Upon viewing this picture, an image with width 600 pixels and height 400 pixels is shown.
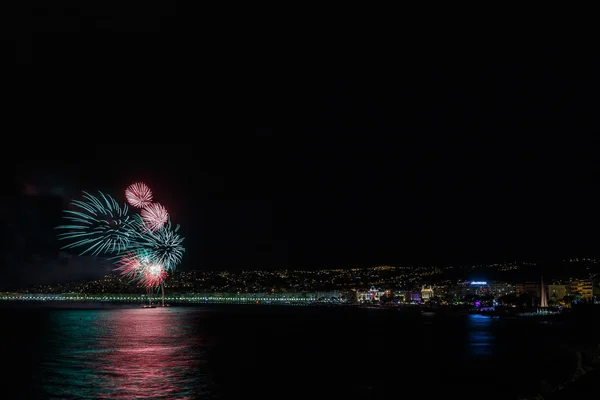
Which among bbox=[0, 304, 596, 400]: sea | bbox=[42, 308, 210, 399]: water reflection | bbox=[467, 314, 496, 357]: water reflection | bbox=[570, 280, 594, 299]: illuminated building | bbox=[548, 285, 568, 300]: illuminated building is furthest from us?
bbox=[548, 285, 568, 300]: illuminated building

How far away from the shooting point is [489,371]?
112 feet

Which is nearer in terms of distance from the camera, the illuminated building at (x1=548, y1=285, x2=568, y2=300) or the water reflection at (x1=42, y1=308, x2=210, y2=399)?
the water reflection at (x1=42, y1=308, x2=210, y2=399)

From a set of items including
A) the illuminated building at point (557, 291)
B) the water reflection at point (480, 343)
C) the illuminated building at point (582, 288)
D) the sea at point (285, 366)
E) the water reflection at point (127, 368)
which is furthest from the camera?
the illuminated building at point (557, 291)

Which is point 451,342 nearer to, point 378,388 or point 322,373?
point 322,373

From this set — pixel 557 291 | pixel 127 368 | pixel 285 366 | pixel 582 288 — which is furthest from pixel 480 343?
pixel 582 288

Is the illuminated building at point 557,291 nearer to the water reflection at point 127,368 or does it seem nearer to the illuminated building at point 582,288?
the illuminated building at point 582,288

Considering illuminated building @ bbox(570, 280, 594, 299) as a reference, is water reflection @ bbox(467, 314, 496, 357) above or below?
above

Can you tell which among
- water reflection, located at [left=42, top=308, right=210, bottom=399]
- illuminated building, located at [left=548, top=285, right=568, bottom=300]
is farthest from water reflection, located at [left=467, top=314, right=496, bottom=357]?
illuminated building, located at [left=548, top=285, right=568, bottom=300]

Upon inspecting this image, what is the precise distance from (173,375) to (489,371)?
17.5 m

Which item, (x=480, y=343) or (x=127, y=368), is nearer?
(x=127, y=368)

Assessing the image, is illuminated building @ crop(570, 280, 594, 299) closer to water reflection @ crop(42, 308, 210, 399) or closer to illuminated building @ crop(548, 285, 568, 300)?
illuminated building @ crop(548, 285, 568, 300)

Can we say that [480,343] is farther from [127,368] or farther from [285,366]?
[127,368]

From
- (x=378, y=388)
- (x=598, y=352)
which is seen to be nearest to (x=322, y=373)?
(x=378, y=388)

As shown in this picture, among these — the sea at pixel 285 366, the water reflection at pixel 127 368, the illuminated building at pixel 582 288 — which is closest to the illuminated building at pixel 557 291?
the illuminated building at pixel 582 288
